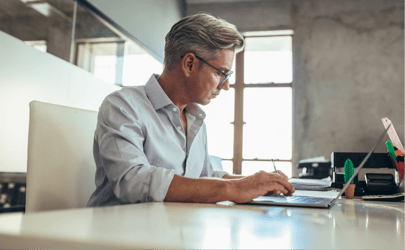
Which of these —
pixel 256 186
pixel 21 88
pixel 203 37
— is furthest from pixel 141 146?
pixel 21 88

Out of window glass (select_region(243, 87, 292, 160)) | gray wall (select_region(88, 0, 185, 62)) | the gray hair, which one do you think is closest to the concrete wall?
gray wall (select_region(88, 0, 185, 62))

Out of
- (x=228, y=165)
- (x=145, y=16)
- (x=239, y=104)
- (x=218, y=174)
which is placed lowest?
(x=228, y=165)

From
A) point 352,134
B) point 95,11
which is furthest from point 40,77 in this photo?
point 352,134

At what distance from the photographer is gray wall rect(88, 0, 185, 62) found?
3291mm

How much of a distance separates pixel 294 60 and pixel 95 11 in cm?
309

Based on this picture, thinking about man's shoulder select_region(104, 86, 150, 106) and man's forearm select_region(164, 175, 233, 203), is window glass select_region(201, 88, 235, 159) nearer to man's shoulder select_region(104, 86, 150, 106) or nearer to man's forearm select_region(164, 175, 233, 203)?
man's shoulder select_region(104, 86, 150, 106)

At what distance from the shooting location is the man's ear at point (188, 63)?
4.26ft

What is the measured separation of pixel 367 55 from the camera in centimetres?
466

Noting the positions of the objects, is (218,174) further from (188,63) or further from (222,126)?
(222,126)

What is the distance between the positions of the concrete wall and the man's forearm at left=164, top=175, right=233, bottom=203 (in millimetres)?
1672

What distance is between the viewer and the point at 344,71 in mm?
4719

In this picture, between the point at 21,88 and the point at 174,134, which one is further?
the point at 21,88

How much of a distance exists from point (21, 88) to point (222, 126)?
11.1ft

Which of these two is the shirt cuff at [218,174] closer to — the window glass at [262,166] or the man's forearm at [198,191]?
the man's forearm at [198,191]
